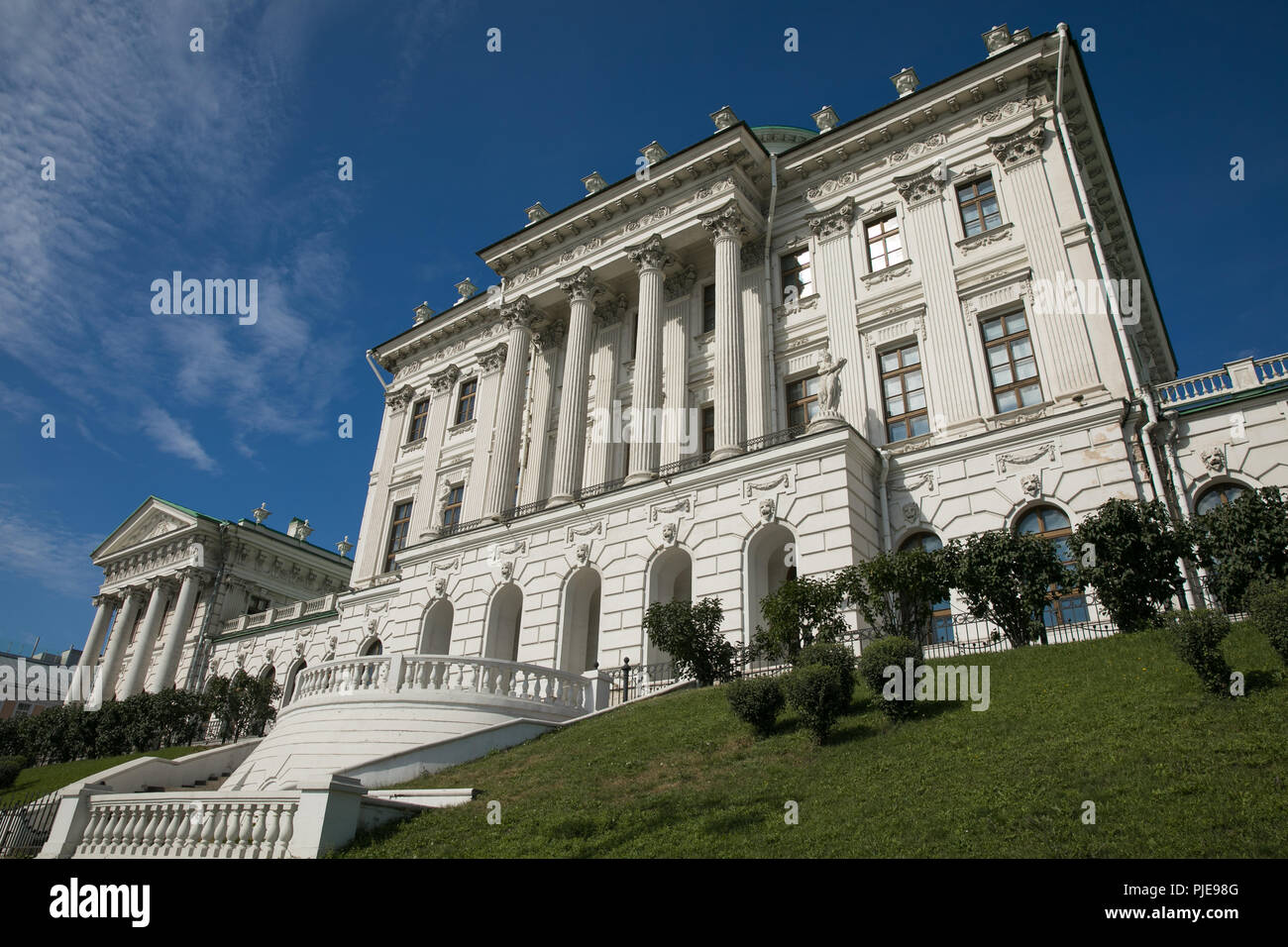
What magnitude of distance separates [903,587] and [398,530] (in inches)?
1142

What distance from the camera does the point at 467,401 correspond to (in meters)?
42.0

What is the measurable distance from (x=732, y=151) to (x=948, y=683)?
2413 centimetres

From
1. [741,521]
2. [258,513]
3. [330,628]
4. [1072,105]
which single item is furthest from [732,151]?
[258,513]

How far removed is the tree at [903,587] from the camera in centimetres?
1869

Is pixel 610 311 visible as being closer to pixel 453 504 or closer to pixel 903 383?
pixel 453 504

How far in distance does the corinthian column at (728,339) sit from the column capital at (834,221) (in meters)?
2.75

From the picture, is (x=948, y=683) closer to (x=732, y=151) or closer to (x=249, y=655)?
(x=732, y=151)

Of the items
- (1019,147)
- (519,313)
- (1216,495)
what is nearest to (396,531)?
(519,313)

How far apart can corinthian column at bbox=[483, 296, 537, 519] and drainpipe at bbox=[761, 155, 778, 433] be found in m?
11.1

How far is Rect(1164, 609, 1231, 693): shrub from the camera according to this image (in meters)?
11.1

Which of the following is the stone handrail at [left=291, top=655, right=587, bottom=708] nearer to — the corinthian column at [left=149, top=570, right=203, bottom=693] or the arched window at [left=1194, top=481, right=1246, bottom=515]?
the arched window at [left=1194, top=481, right=1246, bottom=515]

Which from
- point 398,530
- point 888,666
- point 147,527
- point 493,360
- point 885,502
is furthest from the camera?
point 147,527

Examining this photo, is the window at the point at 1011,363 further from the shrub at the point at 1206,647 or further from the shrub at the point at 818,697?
the shrub at the point at 818,697

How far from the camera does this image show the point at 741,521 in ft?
81.4
